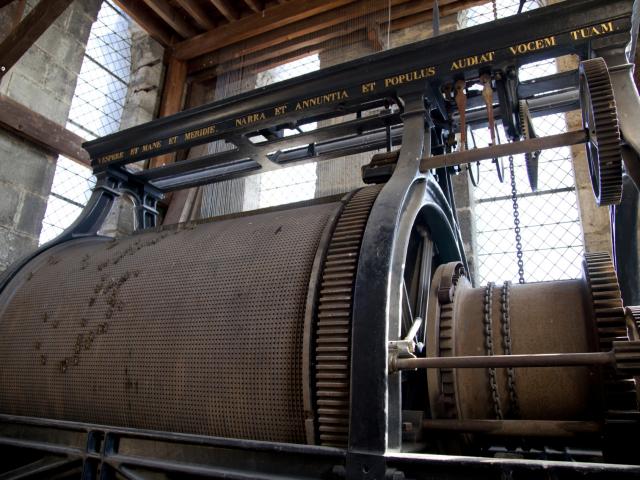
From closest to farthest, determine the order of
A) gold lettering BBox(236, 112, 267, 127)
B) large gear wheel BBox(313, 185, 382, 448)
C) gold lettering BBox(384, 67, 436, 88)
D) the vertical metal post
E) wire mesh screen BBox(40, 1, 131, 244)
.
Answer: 1. the vertical metal post
2. large gear wheel BBox(313, 185, 382, 448)
3. gold lettering BBox(384, 67, 436, 88)
4. gold lettering BBox(236, 112, 267, 127)
5. wire mesh screen BBox(40, 1, 131, 244)

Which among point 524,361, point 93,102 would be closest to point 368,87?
point 524,361

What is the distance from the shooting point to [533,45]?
2.10m

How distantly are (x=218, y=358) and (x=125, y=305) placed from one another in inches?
24.4

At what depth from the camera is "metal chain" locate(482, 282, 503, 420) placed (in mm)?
1725

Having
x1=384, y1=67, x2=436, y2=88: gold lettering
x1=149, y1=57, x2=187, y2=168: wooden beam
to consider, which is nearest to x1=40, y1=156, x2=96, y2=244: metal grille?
x1=149, y1=57, x2=187, y2=168: wooden beam

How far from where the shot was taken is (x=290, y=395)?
64.4 inches

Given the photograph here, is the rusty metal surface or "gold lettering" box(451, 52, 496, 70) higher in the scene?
"gold lettering" box(451, 52, 496, 70)

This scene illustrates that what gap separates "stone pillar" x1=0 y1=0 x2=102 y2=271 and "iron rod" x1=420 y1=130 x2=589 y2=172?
13.9 feet

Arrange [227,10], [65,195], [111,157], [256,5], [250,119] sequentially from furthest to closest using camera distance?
1. [227,10]
2. [256,5]
3. [65,195]
4. [111,157]
5. [250,119]

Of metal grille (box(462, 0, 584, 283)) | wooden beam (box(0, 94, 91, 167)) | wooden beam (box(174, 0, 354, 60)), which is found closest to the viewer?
wooden beam (box(0, 94, 91, 167))

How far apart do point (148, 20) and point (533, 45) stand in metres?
6.26

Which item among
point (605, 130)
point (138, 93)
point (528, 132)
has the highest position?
point (138, 93)

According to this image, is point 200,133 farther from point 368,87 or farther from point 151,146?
point 368,87

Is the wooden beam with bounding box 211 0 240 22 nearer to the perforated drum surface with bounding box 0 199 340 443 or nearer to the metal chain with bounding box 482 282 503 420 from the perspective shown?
the perforated drum surface with bounding box 0 199 340 443
